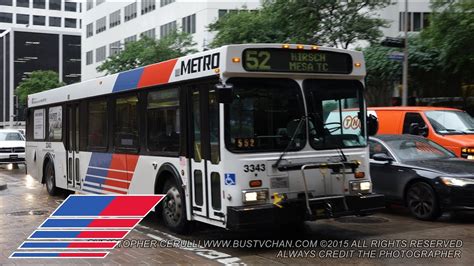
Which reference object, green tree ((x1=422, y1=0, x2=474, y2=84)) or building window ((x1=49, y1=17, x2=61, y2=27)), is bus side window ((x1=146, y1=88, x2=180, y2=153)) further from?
building window ((x1=49, y1=17, x2=61, y2=27))

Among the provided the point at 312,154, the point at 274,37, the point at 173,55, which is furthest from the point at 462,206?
the point at 173,55

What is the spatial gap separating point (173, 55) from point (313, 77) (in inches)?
1122

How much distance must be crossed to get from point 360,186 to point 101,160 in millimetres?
5596

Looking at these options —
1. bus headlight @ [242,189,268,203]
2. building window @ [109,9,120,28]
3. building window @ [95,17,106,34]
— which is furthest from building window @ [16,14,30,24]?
bus headlight @ [242,189,268,203]

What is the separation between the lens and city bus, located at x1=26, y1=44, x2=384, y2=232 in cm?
746

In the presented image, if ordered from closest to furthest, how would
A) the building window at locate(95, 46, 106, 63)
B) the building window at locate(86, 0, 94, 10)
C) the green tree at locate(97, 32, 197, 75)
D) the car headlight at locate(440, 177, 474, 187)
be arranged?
the car headlight at locate(440, 177, 474, 187), the green tree at locate(97, 32, 197, 75), the building window at locate(95, 46, 106, 63), the building window at locate(86, 0, 94, 10)

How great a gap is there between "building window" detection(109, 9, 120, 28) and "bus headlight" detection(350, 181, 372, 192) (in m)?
60.1

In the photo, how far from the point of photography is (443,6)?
19.7m

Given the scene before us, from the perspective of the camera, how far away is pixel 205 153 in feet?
26.2

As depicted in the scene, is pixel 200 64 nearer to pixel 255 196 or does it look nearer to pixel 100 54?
pixel 255 196

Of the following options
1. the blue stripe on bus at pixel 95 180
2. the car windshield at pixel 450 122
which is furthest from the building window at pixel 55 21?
the car windshield at pixel 450 122

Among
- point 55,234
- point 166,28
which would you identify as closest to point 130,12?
point 166,28

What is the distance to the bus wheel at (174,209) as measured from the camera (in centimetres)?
872

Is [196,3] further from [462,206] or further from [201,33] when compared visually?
[462,206]
